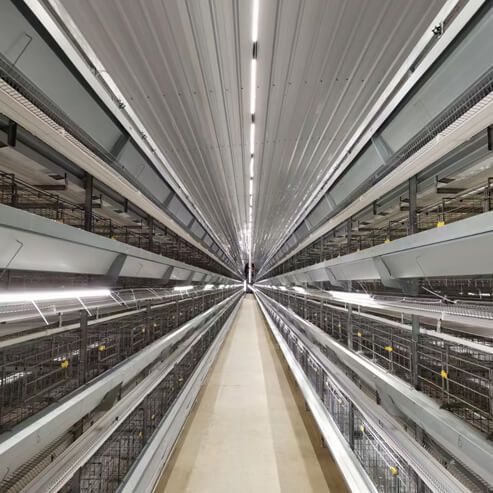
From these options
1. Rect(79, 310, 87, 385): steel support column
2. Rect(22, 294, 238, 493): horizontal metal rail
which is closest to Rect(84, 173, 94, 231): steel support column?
Rect(79, 310, 87, 385): steel support column

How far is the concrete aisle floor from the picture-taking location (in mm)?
2439

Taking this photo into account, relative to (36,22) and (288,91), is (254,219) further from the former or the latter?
(36,22)

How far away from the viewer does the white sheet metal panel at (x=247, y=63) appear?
42.3 inches

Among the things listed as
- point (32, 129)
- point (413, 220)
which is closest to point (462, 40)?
point (413, 220)

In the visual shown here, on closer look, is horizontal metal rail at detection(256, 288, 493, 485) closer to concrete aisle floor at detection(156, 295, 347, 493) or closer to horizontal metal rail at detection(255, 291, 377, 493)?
horizontal metal rail at detection(255, 291, 377, 493)

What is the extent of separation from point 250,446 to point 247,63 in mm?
3237

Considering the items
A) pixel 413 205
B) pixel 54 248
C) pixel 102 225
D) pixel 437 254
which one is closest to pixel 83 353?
pixel 54 248

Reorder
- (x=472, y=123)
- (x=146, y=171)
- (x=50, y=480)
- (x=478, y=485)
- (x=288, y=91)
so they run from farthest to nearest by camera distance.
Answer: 1. (x=146, y=171)
2. (x=478, y=485)
3. (x=288, y=91)
4. (x=50, y=480)
5. (x=472, y=123)

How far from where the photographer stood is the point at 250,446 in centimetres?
296

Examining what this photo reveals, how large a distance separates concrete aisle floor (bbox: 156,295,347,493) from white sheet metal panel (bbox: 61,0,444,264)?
262 cm

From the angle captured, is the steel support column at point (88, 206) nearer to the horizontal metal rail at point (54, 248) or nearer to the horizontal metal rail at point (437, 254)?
the horizontal metal rail at point (54, 248)

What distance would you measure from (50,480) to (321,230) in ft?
10.3

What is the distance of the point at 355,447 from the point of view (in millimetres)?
2545

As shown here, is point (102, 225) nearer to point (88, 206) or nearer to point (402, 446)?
point (88, 206)
